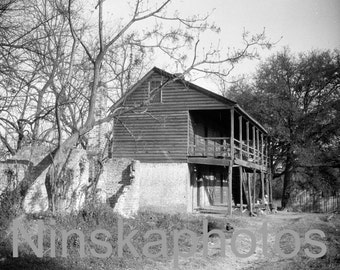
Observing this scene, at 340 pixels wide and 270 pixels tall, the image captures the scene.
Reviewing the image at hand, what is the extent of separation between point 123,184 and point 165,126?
603cm

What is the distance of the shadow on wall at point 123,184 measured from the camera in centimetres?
2011

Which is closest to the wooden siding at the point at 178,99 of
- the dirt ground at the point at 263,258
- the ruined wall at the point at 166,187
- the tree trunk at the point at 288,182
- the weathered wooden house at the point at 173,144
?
the weathered wooden house at the point at 173,144

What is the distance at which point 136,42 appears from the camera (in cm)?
1712

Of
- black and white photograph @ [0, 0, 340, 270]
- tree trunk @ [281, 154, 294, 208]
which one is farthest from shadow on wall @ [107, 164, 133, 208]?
tree trunk @ [281, 154, 294, 208]

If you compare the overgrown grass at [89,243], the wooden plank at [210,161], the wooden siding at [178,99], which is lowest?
the overgrown grass at [89,243]

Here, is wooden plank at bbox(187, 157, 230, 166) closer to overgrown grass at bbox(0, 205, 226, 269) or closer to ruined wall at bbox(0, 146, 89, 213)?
overgrown grass at bbox(0, 205, 226, 269)

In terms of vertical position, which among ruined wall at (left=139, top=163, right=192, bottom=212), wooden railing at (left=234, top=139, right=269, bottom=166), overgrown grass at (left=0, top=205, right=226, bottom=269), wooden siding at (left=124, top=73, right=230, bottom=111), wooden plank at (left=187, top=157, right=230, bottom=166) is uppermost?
wooden siding at (left=124, top=73, right=230, bottom=111)

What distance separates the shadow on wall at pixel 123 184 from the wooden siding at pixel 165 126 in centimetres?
430

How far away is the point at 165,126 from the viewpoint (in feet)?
82.5

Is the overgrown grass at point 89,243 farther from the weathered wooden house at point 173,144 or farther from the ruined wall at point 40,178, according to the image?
the weathered wooden house at point 173,144

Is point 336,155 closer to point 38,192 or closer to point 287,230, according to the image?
point 287,230

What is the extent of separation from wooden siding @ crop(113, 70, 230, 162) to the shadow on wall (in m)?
4.30

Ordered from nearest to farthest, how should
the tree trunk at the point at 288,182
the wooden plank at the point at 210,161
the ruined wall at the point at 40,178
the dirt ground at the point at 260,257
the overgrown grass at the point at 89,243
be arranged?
the overgrown grass at the point at 89,243, the dirt ground at the point at 260,257, the ruined wall at the point at 40,178, the wooden plank at the point at 210,161, the tree trunk at the point at 288,182

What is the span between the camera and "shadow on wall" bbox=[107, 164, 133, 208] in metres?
20.1
